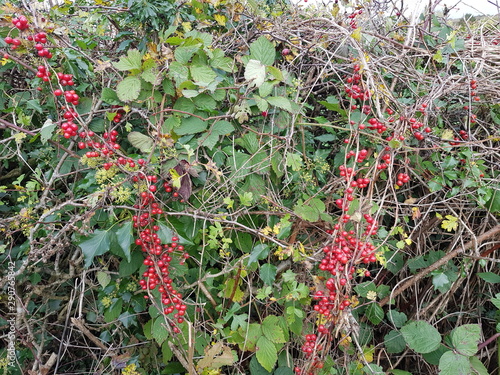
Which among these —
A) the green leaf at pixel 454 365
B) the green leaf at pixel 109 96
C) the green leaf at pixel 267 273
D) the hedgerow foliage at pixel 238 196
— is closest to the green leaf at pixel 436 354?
the hedgerow foliage at pixel 238 196

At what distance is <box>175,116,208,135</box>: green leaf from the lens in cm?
130

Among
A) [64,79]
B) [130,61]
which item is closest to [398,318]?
[130,61]

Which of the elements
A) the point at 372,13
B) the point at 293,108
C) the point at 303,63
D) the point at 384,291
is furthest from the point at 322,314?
the point at 372,13

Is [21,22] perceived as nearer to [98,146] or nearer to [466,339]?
[98,146]

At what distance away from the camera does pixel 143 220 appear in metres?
1.23

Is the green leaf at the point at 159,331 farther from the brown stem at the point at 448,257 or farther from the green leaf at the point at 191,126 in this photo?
the brown stem at the point at 448,257

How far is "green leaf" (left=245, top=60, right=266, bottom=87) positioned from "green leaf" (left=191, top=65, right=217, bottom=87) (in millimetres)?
134

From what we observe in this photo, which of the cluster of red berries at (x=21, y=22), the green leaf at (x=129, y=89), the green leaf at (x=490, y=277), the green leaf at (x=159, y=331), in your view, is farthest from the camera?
the green leaf at (x=490, y=277)

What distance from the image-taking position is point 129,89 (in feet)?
4.12

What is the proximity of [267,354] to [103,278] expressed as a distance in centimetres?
71

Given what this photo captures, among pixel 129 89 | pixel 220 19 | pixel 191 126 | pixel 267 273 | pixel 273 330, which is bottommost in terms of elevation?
pixel 273 330

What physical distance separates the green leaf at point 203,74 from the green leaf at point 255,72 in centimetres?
13

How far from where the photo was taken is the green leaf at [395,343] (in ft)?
4.96

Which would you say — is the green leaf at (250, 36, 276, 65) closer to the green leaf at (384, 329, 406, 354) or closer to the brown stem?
the brown stem
